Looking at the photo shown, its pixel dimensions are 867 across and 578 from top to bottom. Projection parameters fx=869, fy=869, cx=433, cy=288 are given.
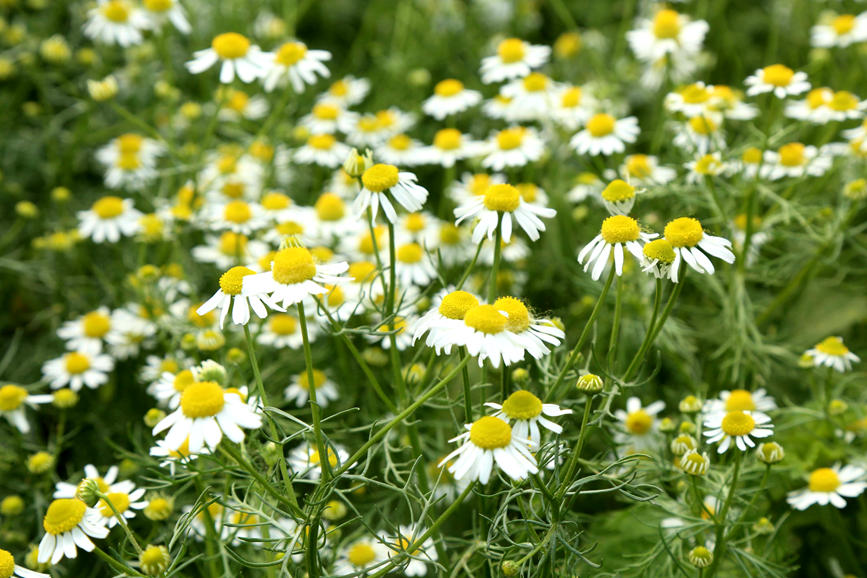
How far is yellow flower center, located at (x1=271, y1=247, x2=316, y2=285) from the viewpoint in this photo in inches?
50.4

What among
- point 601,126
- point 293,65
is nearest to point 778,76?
point 601,126

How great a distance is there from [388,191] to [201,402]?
0.53 m

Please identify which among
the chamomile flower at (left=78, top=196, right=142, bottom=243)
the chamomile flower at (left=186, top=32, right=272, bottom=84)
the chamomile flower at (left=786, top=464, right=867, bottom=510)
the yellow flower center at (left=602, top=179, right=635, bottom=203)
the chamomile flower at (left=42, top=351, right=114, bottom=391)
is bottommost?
the chamomile flower at (left=42, top=351, right=114, bottom=391)

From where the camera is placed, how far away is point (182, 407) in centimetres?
123

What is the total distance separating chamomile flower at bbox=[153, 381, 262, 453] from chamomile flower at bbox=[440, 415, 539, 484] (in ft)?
0.94

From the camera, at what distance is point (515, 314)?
130 cm

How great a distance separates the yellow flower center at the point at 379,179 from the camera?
4.99 feet

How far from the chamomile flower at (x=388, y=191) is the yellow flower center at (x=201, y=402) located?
1.45 feet

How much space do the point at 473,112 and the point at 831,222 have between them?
1.34 metres

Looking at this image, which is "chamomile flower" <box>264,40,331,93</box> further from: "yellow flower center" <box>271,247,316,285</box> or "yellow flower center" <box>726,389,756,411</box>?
"yellow flower center" <box>726,389,756,411</box>

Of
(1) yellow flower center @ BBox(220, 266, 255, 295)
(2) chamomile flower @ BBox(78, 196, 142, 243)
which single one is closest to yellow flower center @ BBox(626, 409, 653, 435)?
(1) yellow flower center @ BBox(220, 266, 255, 295)

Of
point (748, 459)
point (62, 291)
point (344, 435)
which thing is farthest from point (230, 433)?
point (62, 291)

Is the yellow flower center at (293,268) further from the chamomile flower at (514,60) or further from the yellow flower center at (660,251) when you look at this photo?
the chamomile flower at (514,60)

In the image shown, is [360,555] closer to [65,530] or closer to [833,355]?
[65,530]
